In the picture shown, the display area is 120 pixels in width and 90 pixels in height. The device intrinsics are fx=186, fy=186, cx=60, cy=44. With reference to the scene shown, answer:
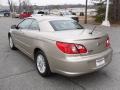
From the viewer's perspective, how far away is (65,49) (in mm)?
3852

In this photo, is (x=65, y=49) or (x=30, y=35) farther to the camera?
(x=30, y=35)

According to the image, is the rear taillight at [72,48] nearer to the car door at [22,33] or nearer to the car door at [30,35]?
the car door at [30,35]

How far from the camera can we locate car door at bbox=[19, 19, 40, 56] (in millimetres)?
4986

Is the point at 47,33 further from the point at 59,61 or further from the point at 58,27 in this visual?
the point at 59,61

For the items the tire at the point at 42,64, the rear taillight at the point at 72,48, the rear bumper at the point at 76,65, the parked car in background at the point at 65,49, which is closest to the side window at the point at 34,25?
the parked car in background at the point at 65,49

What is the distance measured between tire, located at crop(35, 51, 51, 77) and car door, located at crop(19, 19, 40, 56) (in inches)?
15.5

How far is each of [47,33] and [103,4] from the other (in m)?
→ 20.0

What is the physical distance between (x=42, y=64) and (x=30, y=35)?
975 millimetres

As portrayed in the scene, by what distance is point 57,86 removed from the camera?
4.12 m

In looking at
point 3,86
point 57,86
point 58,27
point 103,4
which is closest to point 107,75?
point 57,86

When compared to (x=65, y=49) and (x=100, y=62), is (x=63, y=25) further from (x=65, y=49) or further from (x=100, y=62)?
(x=100, y=62)

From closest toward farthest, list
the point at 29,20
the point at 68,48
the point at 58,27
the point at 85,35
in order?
1. the point at 68,48
2. the point at 85,35
3. the point at 58,27
4. the point at 29,20

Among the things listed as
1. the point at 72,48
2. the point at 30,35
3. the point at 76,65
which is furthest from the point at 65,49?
the point at 30,35

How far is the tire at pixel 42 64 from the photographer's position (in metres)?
4.41
